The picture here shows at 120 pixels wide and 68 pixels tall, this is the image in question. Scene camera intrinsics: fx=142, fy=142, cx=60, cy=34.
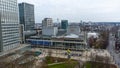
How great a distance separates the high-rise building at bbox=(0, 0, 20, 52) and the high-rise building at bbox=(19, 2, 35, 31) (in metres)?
18.8

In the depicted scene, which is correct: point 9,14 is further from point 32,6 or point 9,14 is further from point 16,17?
point 32,6

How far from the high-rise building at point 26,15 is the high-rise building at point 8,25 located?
18779 mm

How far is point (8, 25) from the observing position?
123 ft

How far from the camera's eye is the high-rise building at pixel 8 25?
34844 mm

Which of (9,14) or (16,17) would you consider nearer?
(9,14)

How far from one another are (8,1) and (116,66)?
30.5m

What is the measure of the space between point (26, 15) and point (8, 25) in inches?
997

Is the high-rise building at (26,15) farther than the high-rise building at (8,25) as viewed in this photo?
Yes

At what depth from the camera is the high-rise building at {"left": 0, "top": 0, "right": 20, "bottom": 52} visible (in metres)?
34.8

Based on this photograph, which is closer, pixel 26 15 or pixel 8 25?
pixel 8 25

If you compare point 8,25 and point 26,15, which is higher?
point 26,15

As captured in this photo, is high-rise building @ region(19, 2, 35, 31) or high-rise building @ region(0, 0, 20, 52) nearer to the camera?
high-rise building @ region(0, 0, 20, 52)

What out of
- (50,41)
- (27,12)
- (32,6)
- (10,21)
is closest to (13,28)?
(10,21)

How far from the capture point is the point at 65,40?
41906 millimetres
